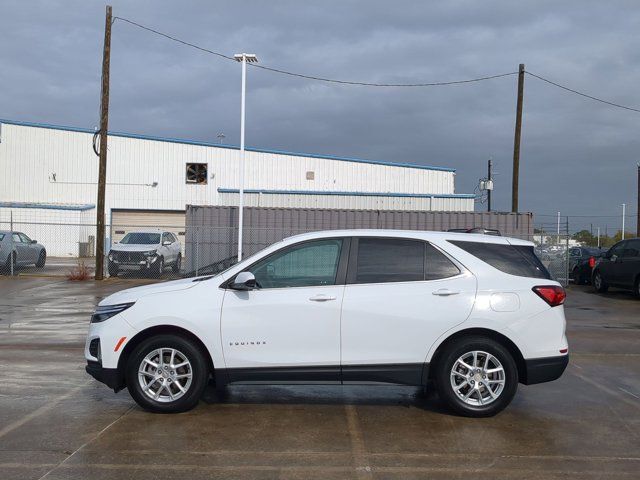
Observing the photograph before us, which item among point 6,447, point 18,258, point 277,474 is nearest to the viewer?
point 277,474

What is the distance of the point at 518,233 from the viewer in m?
27.5

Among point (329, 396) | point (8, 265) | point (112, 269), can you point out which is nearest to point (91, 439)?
point (329, 396)

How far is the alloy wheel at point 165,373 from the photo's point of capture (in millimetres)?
6750

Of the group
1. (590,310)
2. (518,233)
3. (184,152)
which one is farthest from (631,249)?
(184,152)

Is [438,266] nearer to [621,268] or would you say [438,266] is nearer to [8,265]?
[621,268]

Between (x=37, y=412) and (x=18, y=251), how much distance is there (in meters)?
21.2

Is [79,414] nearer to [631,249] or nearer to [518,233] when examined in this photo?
[631,249]

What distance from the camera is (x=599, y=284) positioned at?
21984 millimetres

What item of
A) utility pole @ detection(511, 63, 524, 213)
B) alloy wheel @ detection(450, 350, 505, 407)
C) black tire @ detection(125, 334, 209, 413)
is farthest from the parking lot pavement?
utility pole @ detection(511, 63, 524, 213)

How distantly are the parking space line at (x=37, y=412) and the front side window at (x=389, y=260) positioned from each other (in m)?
3.26

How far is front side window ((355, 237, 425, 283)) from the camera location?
6.87 metres

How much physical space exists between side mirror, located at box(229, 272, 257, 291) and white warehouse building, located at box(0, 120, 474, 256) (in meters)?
34.4

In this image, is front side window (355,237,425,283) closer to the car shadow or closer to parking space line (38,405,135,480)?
the car shadow

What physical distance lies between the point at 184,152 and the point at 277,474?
37546 millimetres
